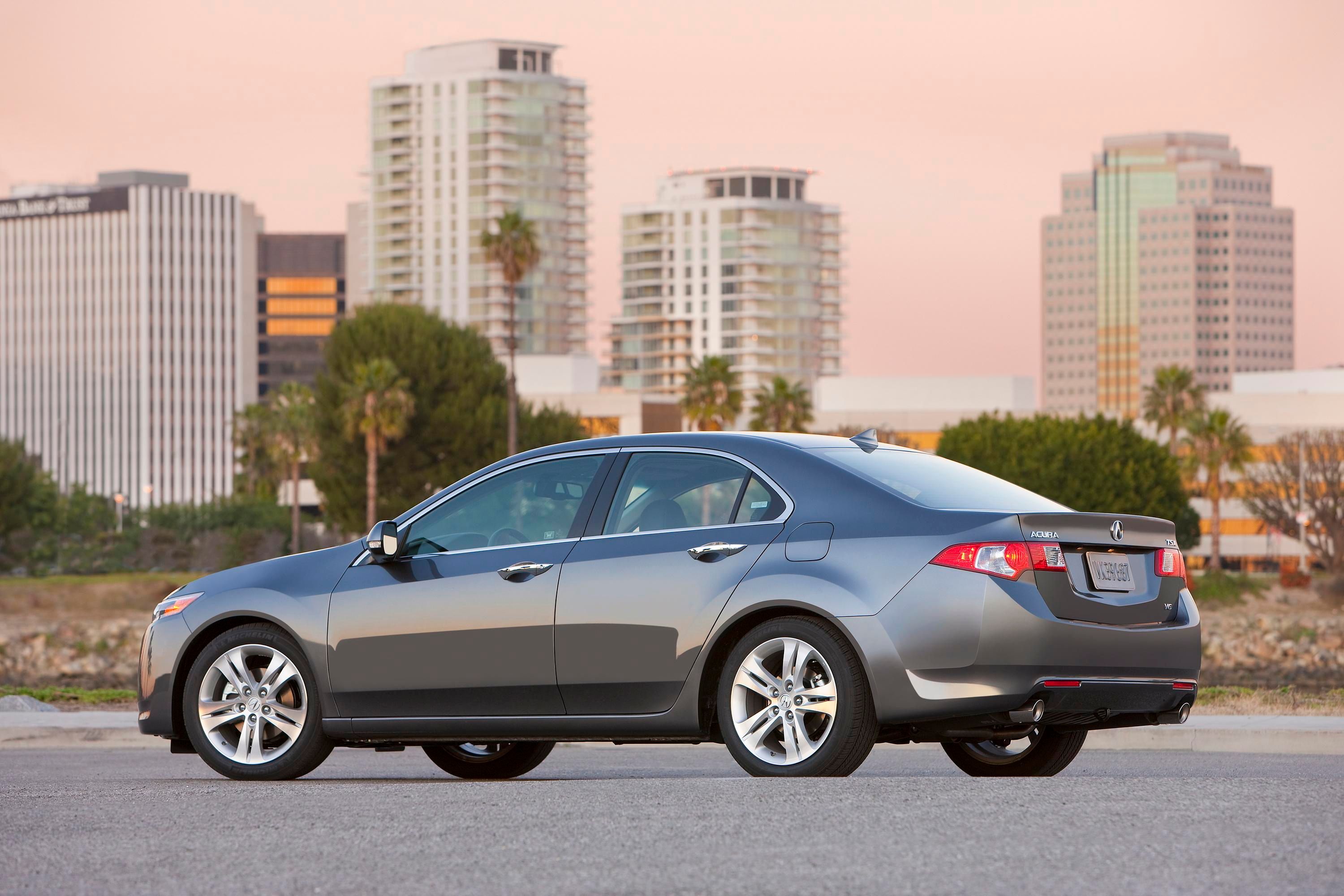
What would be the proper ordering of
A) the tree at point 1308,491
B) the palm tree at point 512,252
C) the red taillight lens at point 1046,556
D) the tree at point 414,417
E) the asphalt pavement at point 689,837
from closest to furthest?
1. the asphalt pavement at point 689,837
2. the red taillight lens at point 1046,556
3. the palm tree at point 512,252
4. the tree at point 414,417
5. the tree at point 1308,491

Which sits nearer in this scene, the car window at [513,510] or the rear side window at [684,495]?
the rear side window at [684,495]

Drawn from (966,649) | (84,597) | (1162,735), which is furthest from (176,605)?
(84,597)

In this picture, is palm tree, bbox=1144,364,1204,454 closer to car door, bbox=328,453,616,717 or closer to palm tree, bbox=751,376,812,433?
palm tree, bbox=751,376,812,433

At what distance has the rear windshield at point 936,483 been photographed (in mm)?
7879

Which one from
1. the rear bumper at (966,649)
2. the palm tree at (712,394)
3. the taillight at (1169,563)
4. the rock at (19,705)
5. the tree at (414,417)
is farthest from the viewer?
the palm tree at (712,394)

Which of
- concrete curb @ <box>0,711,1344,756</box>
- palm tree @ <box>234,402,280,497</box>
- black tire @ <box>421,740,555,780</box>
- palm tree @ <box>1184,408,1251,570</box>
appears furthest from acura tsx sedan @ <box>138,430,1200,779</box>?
palm tree @ <box>234,402,280,497</box>

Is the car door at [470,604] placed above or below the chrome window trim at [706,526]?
below

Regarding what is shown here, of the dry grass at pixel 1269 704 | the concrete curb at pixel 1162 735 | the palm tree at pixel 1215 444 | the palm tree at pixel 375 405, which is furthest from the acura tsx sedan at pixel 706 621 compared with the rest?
the palm tree at pixel 1215 444

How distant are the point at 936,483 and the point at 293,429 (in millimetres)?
101127

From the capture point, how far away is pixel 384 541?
8.62 metres

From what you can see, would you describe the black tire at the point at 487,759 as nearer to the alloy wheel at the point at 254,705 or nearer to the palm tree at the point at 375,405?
the alloy wheel at the point at 254,705

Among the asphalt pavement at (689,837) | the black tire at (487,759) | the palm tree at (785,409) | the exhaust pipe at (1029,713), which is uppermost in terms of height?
the palm tree at (785,409)

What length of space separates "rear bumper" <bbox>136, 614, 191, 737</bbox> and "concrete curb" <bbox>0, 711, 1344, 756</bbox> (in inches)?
224

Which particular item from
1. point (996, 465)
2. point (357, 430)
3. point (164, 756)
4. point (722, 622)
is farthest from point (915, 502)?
point (996, 465)
